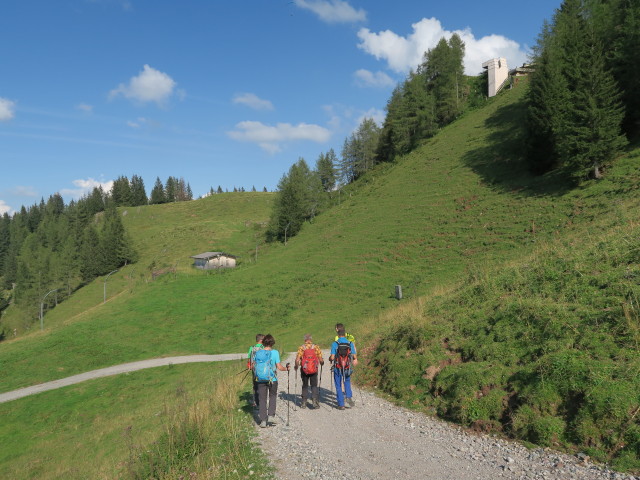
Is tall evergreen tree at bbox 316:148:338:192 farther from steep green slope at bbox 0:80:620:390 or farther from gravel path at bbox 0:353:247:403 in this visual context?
gravel path at bbox 0:353:247:403

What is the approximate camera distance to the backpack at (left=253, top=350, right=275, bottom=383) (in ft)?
31.2

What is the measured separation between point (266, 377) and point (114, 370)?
2554 cm

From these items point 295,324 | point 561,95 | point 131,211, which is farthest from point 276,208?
point 131,211

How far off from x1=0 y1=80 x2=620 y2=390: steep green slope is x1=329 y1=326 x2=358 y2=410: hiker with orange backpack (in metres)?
14.2

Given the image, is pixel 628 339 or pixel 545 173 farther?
pixel 545 173

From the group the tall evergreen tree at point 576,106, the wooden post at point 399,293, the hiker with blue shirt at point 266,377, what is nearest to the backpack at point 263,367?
the hiker with blue shirt at point 266,377

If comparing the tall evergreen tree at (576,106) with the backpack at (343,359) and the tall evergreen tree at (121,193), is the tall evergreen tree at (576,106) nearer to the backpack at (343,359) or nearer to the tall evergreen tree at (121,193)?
the backpack at (343,359)

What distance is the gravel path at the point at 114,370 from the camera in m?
26.6

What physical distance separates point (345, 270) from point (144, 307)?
2372 centimetres

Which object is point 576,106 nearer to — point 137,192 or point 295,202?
point 295,202

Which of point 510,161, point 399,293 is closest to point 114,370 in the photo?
point 399,293

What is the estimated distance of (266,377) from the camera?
9516 mm

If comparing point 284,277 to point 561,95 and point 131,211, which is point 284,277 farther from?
point 131,211

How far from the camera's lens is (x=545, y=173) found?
4128 centimetres
